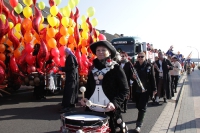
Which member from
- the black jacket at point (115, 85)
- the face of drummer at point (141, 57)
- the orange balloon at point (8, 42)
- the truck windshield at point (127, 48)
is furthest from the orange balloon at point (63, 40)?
the black jacket at point (115, 85)

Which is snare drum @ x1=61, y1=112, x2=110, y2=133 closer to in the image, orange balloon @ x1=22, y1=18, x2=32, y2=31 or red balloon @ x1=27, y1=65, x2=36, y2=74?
red balloon @ x1=27, y1=65, x2=36, y2=74

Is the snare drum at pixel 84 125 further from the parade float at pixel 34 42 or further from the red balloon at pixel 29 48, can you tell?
the red balloon at pixel 29 48

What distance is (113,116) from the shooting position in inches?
122

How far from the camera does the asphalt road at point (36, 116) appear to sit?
6.06 meters

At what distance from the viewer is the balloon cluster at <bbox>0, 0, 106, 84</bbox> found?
953cm

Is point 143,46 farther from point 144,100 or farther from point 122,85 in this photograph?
point 122,85

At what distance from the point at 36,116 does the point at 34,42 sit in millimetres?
3930

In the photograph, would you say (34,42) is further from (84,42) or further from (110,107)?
(110,107)

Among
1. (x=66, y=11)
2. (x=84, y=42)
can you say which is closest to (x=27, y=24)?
(x=66, y=11)

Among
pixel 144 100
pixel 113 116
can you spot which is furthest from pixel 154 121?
pixel 113 116

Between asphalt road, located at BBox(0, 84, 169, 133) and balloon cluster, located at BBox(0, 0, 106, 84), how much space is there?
1.23m

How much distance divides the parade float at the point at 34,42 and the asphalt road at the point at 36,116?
825mm

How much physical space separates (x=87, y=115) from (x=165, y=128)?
12.6ft

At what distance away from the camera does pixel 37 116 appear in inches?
287
